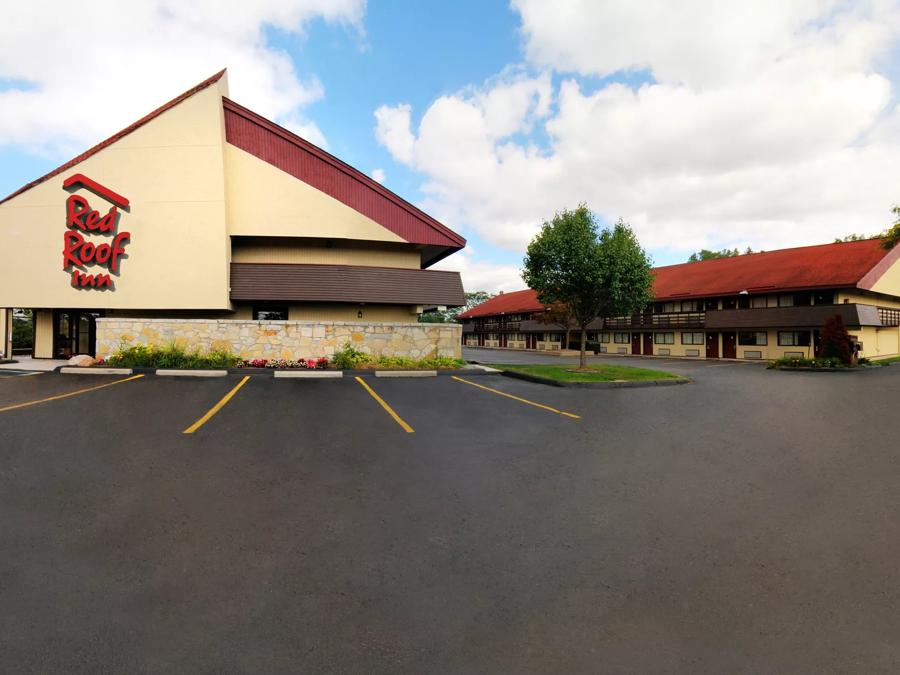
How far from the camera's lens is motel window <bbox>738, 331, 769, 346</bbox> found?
33219 mm

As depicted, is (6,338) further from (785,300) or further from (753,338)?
(785,300)

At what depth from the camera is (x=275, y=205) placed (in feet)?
65.5

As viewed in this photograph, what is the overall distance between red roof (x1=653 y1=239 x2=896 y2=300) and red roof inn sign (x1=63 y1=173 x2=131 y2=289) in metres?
38.3

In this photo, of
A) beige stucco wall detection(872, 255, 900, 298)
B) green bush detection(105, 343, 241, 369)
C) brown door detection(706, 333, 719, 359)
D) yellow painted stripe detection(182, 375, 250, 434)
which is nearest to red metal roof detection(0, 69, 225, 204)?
green bush detection(105, 343, 241, 369)

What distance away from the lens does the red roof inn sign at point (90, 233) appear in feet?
60.1

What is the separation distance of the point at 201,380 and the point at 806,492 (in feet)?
48.7

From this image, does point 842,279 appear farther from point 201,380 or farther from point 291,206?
point 201,380

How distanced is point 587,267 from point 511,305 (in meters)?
38.2

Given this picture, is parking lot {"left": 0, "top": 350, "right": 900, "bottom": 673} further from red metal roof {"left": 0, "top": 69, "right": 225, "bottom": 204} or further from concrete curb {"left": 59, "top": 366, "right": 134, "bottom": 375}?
red metal roof {"left": 0, "top": 69, "right": 225, "bottom": 204}

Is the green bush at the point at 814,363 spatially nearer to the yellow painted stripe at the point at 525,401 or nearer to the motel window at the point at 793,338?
the motel window at the point at 793,338

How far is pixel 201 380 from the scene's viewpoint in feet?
44.5

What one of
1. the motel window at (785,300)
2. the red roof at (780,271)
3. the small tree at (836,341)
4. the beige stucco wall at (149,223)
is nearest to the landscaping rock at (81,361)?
the beige stucco wall at (149,223)

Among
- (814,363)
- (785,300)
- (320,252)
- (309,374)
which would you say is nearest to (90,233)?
(320,252)

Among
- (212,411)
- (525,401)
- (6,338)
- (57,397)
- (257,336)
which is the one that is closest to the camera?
(212,411)
